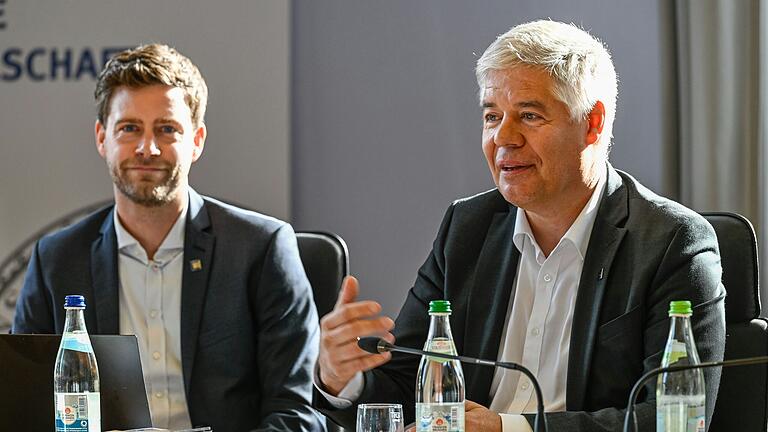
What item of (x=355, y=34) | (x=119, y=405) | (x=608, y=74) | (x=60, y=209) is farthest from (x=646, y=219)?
(x=60, y=209)

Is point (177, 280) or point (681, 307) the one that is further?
point (177, 280)

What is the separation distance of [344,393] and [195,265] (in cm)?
80

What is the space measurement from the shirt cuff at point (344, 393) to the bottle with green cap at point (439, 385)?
225 millimetres

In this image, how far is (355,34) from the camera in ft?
11.9

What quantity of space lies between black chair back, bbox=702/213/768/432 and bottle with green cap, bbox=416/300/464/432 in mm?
637

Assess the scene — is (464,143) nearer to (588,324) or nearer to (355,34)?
(355,34)

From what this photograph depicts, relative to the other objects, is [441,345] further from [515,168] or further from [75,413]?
[75,413]

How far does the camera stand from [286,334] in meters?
2.79

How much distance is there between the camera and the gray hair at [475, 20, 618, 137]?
2.36 metres

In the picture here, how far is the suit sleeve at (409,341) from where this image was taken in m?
2.34

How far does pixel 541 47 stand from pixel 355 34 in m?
1.36

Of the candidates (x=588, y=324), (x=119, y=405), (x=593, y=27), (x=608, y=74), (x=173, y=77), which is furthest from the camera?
(x=593, y=27)

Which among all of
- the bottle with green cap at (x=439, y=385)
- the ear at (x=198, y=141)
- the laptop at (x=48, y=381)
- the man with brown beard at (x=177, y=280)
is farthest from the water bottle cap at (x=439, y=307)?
the ear at (x=198, y=141)

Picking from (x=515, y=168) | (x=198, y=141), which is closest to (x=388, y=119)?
(x=198, y=141)
